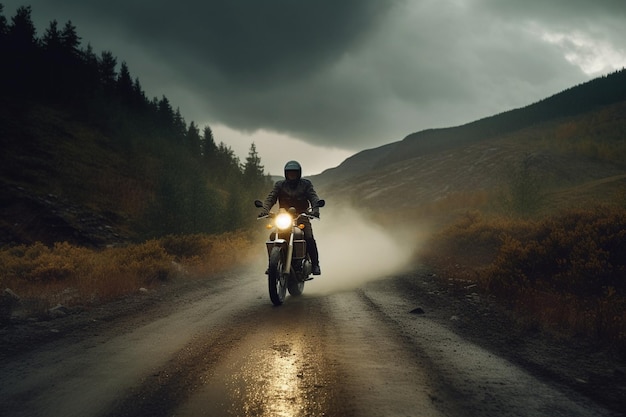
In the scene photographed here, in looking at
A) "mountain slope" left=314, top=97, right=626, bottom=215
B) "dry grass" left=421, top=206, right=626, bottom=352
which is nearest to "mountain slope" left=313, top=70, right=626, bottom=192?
"mountain slope" left=314, top=97, right=626, bottom=215

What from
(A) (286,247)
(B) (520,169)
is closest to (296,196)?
(A) (286,247)

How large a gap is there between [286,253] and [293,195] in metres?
1.46

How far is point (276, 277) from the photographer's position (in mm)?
7270

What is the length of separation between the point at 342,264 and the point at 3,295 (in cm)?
1110

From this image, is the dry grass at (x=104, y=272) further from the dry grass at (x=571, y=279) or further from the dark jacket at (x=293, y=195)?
the dry grass at (x=571, y=279)

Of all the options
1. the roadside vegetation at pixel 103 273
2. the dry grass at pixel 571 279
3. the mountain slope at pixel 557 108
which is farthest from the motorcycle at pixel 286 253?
the mountain slope at pixel 557 108

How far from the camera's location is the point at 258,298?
8.27 m

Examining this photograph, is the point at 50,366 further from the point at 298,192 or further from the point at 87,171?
the point at 87,171

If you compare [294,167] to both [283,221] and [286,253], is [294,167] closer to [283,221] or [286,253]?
[283,221]

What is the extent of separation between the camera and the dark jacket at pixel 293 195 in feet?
28.2

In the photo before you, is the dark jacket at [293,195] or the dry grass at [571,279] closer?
the dry grass at [571,279]

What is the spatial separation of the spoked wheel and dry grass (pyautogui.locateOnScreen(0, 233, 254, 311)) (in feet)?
12.6

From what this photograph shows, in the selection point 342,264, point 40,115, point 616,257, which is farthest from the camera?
point 40,115

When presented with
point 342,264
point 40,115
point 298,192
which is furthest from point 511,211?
point 40,115
